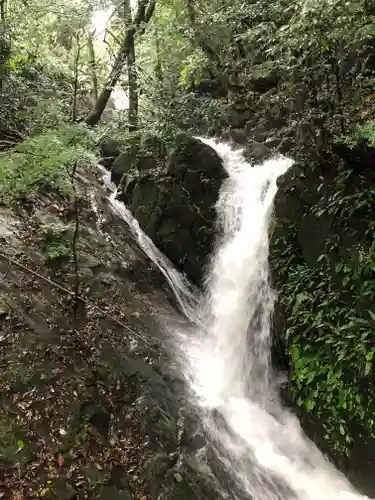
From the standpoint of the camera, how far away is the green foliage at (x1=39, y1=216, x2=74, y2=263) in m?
7.10

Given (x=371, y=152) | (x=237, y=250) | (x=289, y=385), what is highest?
(x=371, y=152)

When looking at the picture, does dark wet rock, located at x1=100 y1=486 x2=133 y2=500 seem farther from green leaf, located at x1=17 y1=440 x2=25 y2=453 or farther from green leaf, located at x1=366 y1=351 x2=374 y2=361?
green leaf, located at x1=366 y1=351 x2=374 y2=361

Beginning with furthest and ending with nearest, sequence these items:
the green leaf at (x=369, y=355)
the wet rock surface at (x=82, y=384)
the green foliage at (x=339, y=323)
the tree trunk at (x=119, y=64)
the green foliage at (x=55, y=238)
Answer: the tree trunk at (x=119, y=64)
the green foliage at (x=55, y=238)
the green foliage at (x=339, y=323)
the green leaf at (x=369, y=355)
the wet rock surface at (x=82, y=384)

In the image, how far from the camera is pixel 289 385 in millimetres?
6664

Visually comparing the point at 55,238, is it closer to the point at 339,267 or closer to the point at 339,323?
the point at 339,267

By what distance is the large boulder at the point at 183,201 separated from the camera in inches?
380

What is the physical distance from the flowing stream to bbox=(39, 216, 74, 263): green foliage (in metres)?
2.38

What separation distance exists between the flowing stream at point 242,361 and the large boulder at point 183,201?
0.82 ft

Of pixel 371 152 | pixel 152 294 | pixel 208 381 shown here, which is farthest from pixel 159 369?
pixel 371 152

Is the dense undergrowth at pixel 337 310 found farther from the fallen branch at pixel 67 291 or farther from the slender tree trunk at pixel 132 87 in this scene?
the slender tree trunk at pixel 132 87

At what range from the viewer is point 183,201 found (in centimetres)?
992

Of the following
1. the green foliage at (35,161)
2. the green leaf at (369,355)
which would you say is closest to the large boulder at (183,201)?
the green foliage at (35,161)

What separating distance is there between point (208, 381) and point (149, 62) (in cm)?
1125

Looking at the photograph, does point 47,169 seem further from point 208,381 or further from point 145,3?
point 145,3
